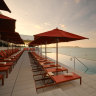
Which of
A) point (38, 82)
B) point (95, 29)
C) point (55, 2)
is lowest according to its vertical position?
point (38, 82)

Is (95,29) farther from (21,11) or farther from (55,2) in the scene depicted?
(21,11)

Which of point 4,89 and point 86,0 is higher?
point 86,0

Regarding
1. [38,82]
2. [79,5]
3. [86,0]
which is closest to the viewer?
[38,82]

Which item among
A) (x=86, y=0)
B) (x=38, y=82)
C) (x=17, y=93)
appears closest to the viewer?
(x=17, y=93)

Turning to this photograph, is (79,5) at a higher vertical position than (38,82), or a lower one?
higher

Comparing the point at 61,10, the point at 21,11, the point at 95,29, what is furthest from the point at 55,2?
the point at 95,29

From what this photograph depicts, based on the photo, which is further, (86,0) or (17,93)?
(86,0)

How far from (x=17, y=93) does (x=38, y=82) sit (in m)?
1.11

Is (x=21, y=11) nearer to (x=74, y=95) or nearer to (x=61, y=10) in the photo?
(x=61, y=10)

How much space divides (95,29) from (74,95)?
2202cm

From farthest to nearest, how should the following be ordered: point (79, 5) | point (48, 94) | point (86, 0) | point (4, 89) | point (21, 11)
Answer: point (21, 11), point (79, 5), point (86, 0), point (4, 89), point (48, 94)

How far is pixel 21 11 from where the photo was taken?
1084cm

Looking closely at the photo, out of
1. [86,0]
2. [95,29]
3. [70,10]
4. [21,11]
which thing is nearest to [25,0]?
[21,11]

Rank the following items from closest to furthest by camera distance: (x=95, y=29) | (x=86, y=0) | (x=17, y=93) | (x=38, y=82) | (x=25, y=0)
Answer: (x=17, y=93) → (x=38, y=82) → (x=25, y=0) → (x=86, y=0) → (x=95, y=29)
